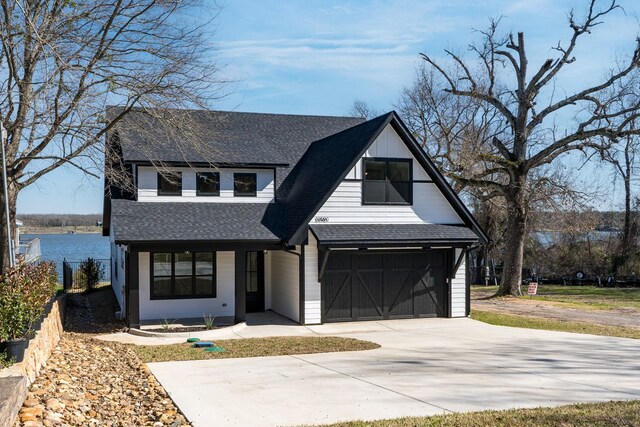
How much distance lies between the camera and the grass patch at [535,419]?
306 inches

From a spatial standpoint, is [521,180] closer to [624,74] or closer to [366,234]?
[624,74]

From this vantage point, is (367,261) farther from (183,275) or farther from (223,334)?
(183,275)

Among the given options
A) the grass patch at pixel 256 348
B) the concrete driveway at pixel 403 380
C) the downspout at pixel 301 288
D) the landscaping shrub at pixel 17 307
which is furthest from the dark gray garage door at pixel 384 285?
the landscaping shrub at pixel 17 307

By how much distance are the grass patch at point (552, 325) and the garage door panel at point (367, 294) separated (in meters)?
3.54

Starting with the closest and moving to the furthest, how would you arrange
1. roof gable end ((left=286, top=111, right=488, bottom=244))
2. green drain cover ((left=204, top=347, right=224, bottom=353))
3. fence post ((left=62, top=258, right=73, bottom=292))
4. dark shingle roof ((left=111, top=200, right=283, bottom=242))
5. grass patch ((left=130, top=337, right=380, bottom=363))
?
grass patch ((left=130, top=337, right=380, bottom=363)) → green drain cover ((left=204, top=347, right=224, bottom=353)) → dark shingle roof ((left=111, top=200, right=283, bottom=242)) → roof gable end ((left=286, top=111, right=488, bottom=244)) → fence post ((left=62, top=258, right=73, bottom=292))

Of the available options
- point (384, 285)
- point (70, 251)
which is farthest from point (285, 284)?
point (70, 251)

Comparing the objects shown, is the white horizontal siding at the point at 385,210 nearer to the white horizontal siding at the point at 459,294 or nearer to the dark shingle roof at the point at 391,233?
the dark shingle roof at the point at 391,233

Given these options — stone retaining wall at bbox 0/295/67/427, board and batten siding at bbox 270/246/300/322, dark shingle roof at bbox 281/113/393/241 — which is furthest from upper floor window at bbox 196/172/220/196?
stone retaining wall at bbox 0/295/67/427

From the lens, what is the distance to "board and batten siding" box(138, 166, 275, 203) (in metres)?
19.2

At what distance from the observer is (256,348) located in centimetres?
1426

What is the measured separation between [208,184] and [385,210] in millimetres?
5807

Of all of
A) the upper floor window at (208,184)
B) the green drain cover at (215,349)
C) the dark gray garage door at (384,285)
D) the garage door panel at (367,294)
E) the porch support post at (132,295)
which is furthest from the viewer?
the upper floor window at (208,184)

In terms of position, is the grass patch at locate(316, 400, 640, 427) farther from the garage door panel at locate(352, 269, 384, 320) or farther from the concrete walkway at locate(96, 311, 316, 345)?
the garage door panel at locate(352, 269, 384, 320)

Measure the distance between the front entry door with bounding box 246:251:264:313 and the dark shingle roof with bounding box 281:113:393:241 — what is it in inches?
86.2
